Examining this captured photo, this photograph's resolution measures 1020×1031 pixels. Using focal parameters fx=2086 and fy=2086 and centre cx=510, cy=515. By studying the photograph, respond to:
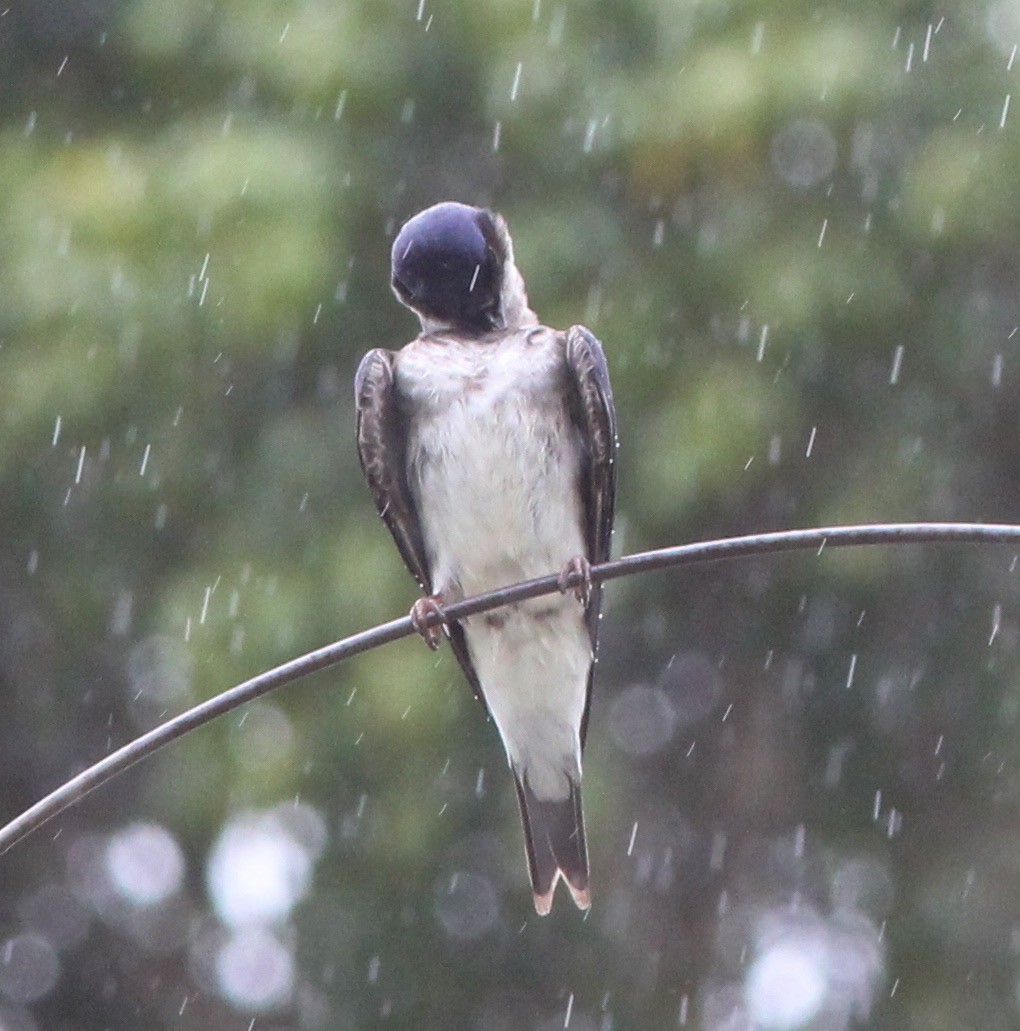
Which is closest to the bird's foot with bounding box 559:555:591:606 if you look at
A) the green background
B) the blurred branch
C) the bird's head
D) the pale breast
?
the pale breast

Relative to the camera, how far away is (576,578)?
10.0 feet

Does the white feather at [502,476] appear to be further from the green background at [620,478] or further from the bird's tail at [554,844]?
the green background at [620,478]

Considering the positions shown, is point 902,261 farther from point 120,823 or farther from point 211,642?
point 120,823

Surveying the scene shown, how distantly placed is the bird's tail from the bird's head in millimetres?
882

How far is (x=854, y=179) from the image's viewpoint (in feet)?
16.5

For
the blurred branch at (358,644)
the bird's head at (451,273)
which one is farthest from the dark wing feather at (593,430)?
the blurred branch at (358,644)

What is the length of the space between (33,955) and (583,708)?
3.00 metres

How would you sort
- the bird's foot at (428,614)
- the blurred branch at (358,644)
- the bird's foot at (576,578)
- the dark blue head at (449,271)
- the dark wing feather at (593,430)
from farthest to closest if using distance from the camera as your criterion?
the dark blue head at (449,271)
the dark wing feather at (593,430)
the bird's foot at (428,614)
the bird's foot at (576,578)
the blurred branch at (358,644)

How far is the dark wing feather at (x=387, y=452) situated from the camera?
373cm

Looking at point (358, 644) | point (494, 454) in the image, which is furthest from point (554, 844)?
point (358, 644)

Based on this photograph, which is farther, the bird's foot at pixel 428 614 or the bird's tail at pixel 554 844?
the bird's tail at pixel 554 844

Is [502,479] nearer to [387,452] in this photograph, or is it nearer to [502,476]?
[502,476]

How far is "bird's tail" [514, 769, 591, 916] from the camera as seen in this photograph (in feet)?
11.4

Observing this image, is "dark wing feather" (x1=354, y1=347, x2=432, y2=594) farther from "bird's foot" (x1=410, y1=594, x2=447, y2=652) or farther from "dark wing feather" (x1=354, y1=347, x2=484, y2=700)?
"bird's foot" (x1=410, y1=594, x2=447, y2=652)
